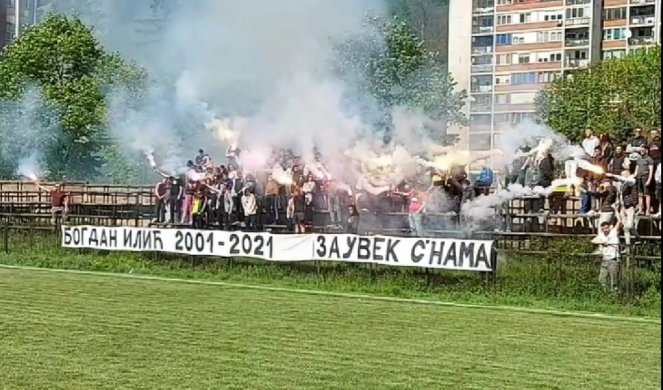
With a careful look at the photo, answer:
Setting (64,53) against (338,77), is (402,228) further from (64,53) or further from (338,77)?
(64,53)

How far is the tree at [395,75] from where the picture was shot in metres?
36.6

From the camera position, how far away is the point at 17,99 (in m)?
48.2

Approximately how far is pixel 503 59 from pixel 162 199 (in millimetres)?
55449

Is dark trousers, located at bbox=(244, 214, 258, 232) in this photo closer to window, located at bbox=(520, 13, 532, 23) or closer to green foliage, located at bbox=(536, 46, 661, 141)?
green foliage, located at bbox=(536, 46, 661, 141)

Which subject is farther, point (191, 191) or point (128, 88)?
point (128, 88)

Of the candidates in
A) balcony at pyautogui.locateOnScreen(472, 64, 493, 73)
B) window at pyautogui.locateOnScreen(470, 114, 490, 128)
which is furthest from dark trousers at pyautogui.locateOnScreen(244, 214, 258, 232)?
balcony at pyautogui.locateOnScreen(472, 64, 493, 73)

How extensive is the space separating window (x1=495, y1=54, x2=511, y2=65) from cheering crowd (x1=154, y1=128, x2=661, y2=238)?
5333 centimetres

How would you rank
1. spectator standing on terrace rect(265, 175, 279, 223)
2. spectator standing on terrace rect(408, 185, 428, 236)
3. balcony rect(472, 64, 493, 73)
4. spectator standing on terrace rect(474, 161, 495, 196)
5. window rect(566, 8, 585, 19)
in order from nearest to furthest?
spectator standing on terrace rect(408, 185, 428, 236)
spectator standing on terrace rect(474, 161, 495, 196)
spectator standing on terrace rect(265, 175, 279, 223)
balcony rect(472, 64, 493, 73)
window rect(566, 8, 585, 19)

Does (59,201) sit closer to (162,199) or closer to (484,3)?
(162,199)

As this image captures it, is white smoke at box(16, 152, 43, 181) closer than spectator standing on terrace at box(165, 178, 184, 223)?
No

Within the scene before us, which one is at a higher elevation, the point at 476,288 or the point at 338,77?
the point at 338,77

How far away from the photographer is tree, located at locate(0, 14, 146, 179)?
48.1 metres

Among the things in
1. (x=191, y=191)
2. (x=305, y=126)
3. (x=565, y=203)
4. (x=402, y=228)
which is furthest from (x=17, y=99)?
(x=565, y=203)

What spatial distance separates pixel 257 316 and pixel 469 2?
5823cm
